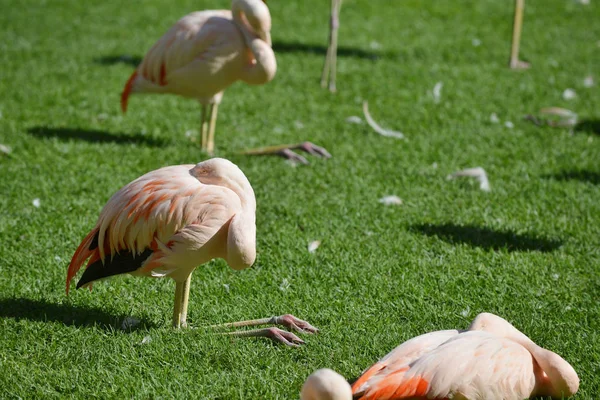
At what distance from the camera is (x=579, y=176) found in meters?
5.38

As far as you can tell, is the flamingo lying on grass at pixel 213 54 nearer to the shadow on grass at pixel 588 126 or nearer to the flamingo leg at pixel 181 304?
the flamingo leg at pixel 181 304

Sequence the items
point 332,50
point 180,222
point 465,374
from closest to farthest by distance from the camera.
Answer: point 465,374 → point 180,222 → point 332,50

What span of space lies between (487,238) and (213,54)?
216cm

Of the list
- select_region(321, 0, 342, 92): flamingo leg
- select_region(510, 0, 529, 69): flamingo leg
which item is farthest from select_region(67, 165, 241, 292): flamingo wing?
select_region(510, 0, 529, 69): flamingo leg

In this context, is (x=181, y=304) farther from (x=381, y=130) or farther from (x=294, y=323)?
(x=381, y=130)

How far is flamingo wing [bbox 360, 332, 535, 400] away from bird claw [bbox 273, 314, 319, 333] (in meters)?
0.79

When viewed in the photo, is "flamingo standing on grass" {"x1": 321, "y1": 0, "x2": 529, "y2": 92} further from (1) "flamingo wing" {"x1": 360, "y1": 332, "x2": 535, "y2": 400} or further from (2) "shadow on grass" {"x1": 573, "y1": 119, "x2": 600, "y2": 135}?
(1) "flamingo wing" {"x1": 360, "y1": 332, "x2": 535, "y2": 400}

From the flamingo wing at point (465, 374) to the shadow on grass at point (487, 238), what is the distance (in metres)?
1.59

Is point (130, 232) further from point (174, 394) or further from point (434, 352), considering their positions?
point (434, 352)

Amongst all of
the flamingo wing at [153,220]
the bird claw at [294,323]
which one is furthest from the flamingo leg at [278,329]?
the flamingo wing at [153,220]

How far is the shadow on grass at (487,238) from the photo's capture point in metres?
4.28

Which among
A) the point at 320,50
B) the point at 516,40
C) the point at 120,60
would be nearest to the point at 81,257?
the point at 120,60

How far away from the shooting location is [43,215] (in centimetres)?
445

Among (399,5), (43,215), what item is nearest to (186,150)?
(43,215)
